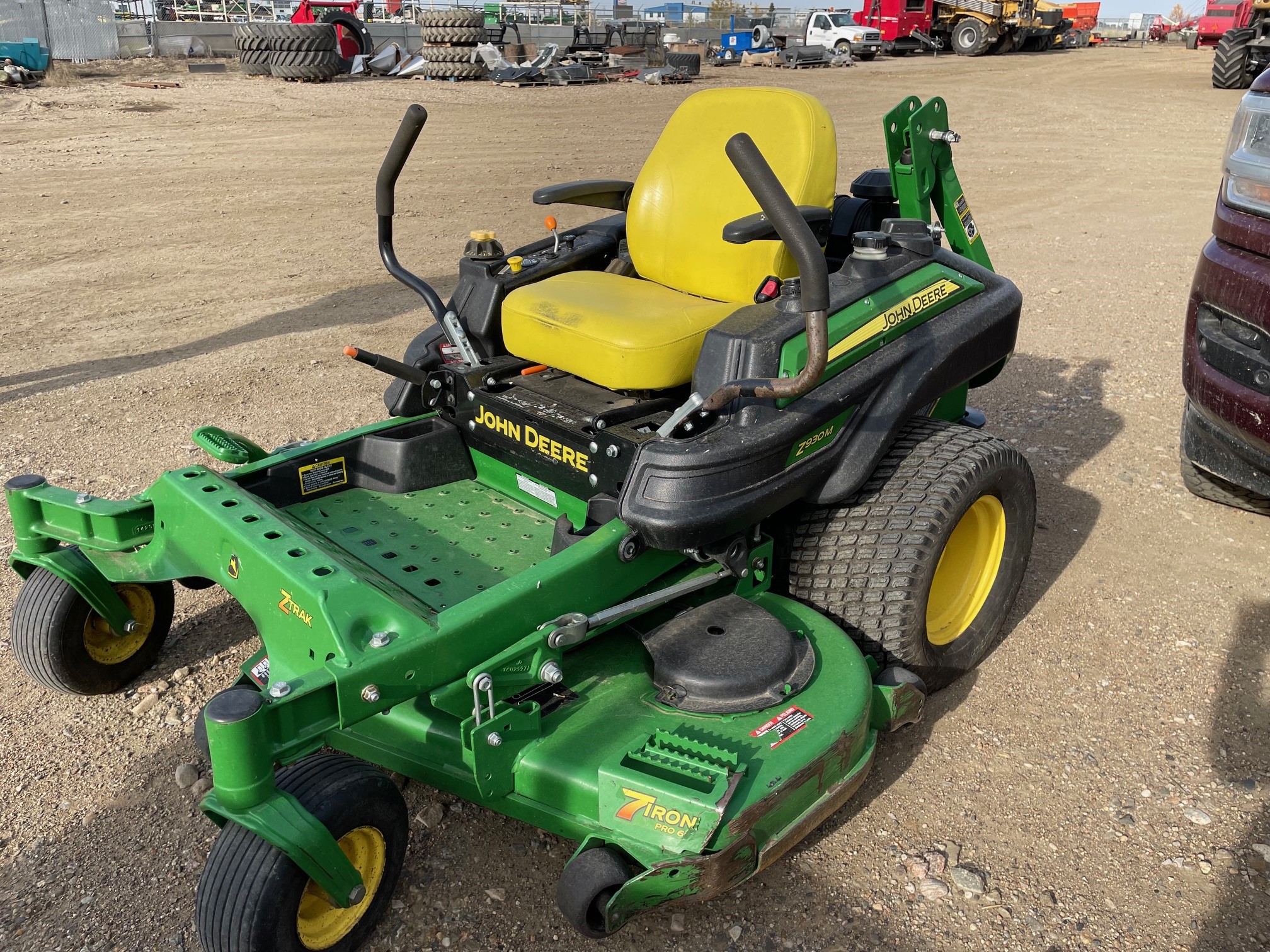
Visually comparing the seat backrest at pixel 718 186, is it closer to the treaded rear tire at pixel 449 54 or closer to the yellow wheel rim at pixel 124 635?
the yellow wheel rim at pixel 124 635

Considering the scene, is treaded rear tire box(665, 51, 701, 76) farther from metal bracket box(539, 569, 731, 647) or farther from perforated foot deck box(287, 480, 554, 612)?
metal bracket box(539, 569, 731, 647)

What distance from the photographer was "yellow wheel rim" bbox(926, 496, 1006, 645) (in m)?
3.11

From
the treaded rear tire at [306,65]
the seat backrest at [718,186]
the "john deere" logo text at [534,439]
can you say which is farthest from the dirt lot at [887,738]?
the treaded rear tire at [306,65]

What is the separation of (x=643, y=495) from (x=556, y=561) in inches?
10.0

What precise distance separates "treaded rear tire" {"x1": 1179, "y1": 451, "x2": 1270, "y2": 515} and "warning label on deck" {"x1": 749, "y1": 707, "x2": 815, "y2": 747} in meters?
2.28

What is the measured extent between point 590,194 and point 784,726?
2.09 m

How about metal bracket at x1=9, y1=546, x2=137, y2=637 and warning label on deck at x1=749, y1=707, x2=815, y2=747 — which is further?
metal bracket at x1=9, y1=546, x2=137, y2=637

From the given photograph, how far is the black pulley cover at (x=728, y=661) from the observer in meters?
2.42

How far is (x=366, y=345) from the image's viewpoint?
5625 mm

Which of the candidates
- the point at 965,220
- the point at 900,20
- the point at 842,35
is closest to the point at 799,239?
the point at 965,220

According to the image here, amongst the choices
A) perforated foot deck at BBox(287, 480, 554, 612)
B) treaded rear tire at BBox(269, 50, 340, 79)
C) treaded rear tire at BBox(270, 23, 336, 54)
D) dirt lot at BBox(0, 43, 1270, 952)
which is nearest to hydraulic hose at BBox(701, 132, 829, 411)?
perforated foot deck at BBox(287, 480, 554, 612)

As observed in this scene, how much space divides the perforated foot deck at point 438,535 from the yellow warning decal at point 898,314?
972 millimetres

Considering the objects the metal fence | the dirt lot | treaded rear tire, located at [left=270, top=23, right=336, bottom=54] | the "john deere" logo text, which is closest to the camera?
the dirt lot

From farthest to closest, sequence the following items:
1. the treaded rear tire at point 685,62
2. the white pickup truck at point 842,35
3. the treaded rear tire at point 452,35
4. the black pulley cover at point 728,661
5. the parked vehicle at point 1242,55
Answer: the white pickup truck at point 842,35 → the treaded rear tire at point 685,62 → the treaded rear tire at point 452,35 → the parked vehicle at point 1242,55 → the black pulley cover at point 728,661
